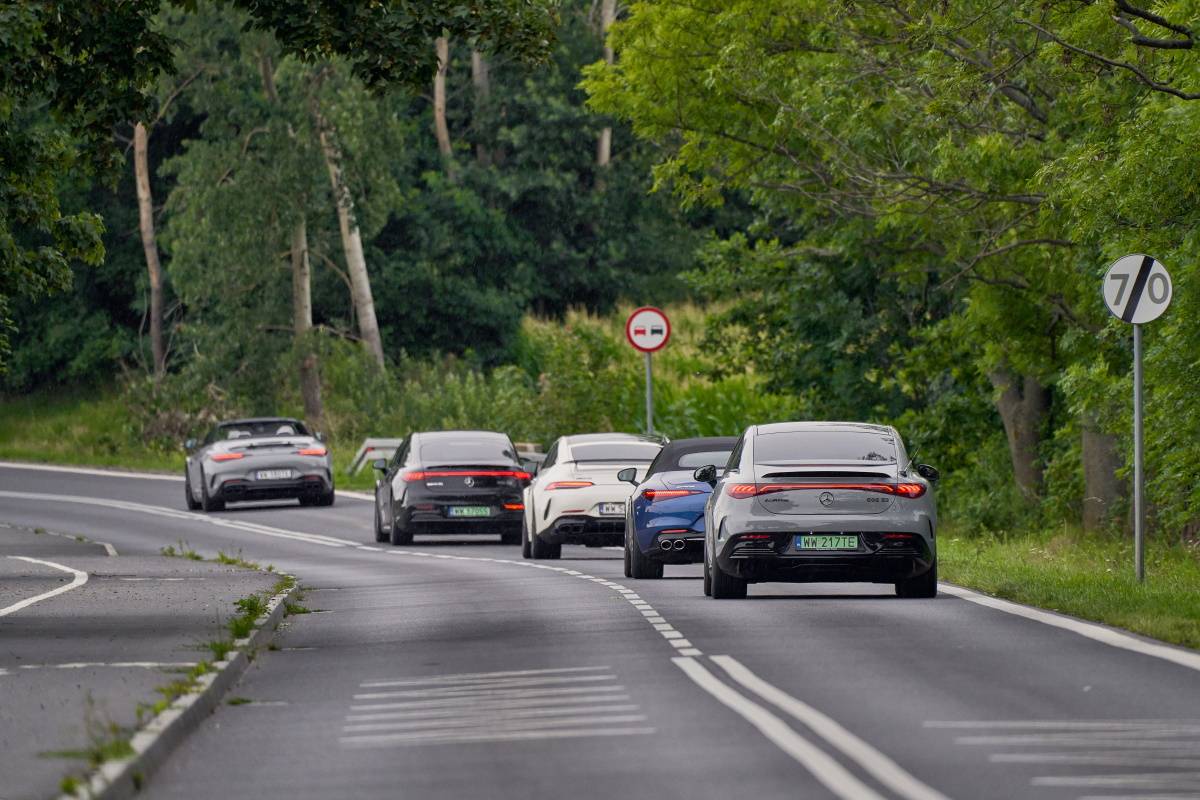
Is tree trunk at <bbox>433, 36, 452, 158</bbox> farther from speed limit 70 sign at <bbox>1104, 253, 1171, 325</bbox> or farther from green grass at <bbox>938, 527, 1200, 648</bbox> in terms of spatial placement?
speed limit 70 sign at <bbox>1104, 253, 1171, 325</bbox>

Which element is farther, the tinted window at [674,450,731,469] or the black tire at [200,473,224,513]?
the black tire at [200,473,224,513]

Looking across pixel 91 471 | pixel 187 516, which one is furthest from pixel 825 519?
pixel 91 471

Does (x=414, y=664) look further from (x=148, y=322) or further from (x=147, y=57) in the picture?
(x=148, y=322)

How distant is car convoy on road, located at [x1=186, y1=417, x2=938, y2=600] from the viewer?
778 inches

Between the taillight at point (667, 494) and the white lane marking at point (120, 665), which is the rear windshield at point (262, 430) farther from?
the white lane marking at point (120, 665)

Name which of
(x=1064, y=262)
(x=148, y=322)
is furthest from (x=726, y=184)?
(x=148, y=322)

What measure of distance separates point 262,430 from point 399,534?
987 cm

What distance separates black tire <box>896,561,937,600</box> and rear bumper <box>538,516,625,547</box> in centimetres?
850

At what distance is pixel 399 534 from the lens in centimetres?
3372

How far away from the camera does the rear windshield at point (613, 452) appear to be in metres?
29.4

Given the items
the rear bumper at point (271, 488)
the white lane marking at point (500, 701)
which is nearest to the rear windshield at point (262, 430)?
the rear bumper at point (271, 488)

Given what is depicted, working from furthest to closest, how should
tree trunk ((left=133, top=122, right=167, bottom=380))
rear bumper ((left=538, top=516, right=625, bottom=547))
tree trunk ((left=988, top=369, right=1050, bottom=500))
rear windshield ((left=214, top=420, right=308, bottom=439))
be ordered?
1. tree trunk ((left=133, top=122, right=167, bottom=380))
2. rear windshield ((left=214, top=420, right=308, bottom=439))
3. tree trunk ((left=988, top=369, right=1050, bottom=500))
4. rear bumper ((left=538, top=516, right=625, bottom=547))

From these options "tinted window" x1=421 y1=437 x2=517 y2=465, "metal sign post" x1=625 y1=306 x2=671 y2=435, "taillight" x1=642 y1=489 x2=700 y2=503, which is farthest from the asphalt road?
"metal sign post" x1=625 y1=306 x2=671 y2=435

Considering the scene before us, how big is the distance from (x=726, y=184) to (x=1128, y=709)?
2092 centimetres
